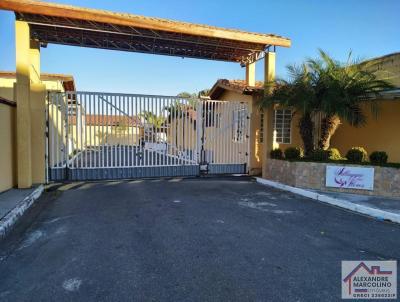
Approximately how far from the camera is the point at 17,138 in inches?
332

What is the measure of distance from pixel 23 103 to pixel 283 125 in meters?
9.02

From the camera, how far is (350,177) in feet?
28.4

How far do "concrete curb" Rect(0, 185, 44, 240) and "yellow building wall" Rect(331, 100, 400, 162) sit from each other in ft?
37.0

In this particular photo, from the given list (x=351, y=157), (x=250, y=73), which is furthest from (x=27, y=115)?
(x=351, y=157)

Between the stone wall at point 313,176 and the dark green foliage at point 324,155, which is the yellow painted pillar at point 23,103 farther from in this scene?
the dark green foliage at point 324,155

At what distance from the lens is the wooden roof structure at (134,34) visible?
27.6ft

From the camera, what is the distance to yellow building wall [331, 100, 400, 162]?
10.6 metres

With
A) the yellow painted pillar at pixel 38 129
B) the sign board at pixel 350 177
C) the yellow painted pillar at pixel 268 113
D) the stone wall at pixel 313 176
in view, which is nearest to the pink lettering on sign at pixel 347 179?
the sign board at pixel 350 177

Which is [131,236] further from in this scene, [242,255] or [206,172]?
[206,172]

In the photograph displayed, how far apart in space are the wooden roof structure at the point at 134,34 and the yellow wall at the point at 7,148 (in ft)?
8.78

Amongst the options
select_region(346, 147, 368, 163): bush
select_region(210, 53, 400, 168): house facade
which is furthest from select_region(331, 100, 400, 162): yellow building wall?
select_region(346, 147, 368, 163): bush

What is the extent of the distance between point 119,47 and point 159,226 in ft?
25.4

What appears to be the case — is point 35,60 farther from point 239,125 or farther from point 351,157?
point 351,157

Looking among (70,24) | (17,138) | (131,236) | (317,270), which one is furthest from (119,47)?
(317,270)
